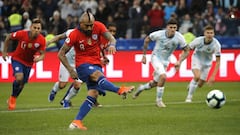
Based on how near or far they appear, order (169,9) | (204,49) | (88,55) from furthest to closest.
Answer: (169,9)
(204,49)
(88,55)

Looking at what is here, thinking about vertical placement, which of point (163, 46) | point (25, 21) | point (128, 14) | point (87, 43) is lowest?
point (25, 21)

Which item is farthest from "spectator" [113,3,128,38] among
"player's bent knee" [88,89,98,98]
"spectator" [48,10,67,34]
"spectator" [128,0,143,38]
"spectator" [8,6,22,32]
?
"player's bent knee" [88,89,98,98]

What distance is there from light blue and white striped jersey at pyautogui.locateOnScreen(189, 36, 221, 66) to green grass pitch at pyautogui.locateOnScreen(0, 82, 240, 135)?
1.17 m

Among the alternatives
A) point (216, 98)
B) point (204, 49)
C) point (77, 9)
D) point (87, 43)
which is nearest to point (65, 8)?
point (77, 9)

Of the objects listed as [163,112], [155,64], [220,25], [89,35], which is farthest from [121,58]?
[89,35]

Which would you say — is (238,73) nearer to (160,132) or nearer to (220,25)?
(220,25)

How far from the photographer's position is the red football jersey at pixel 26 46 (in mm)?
19094

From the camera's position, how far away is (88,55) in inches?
584

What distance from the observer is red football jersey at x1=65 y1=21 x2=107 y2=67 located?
570 inches

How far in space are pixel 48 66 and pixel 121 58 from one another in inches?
110

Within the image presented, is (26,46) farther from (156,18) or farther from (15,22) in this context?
(15,22)

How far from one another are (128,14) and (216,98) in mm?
15917

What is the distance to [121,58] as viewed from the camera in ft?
95.8

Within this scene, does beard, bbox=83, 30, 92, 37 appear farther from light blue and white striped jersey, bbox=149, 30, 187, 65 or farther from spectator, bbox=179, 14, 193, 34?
spectator, bbox=179, 14, 193, 34
